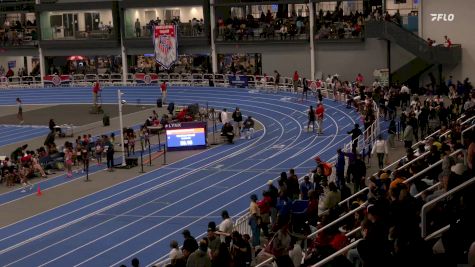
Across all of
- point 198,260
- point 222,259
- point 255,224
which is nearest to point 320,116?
point 255,224

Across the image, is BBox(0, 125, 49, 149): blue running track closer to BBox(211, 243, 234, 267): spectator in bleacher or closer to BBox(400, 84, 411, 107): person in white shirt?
BBox(400, 84, 411, 107): person in white shirt

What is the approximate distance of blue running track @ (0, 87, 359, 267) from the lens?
23.9 metres

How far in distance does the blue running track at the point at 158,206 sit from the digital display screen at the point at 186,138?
871 mm

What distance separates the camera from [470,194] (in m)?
11.3

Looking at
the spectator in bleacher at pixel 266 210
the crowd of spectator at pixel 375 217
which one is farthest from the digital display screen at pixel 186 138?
the spectator in bleacher at pixel 266 210

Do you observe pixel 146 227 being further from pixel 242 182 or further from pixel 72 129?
pixel 72 129

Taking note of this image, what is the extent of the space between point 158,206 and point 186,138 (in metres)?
10.3

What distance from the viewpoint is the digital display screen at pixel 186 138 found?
38.7 meters

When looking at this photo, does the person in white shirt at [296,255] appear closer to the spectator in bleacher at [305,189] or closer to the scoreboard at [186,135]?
the spectator in bleacher at [305,189]

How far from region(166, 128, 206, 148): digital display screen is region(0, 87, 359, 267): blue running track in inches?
34.3

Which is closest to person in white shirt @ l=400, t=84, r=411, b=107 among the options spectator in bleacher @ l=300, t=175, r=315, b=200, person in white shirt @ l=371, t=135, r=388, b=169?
person in white shirt @ l=371, t=135, r=388, b=169

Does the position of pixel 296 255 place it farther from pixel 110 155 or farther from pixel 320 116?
pixel 320 116

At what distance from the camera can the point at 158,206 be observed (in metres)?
28.8

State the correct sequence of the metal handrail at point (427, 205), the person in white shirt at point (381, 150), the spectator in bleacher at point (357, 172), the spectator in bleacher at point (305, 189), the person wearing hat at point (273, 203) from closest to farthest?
1. the metal handrail at point (427, 205)
2. the person wearing hat at point (273, 203)
3. the spectator in bleacher at point (305, 189)
4. the spectator in bleacher at point (357, 172)
5. the person in white shirt at point (381, 150)
